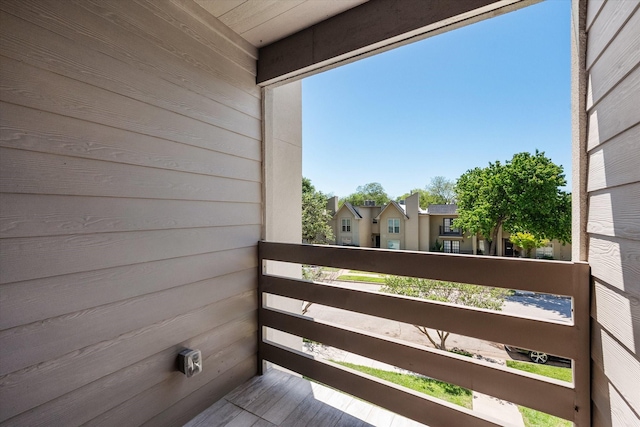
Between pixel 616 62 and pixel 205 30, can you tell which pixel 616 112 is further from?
pixel 205 30

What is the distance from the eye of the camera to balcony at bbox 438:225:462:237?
163cm

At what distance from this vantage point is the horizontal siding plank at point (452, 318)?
1064 mm

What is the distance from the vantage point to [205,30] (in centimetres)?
157

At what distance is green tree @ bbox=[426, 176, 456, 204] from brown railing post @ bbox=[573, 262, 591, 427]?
34.5 inches

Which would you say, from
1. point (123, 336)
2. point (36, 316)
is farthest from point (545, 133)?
point (36, 316)

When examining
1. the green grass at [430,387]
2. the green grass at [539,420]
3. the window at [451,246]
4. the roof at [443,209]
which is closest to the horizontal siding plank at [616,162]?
the window at [451,246]

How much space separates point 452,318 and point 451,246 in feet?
1.42

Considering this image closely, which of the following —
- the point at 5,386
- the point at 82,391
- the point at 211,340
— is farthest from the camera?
the point at 211,340

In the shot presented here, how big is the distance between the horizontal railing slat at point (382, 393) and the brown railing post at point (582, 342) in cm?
33

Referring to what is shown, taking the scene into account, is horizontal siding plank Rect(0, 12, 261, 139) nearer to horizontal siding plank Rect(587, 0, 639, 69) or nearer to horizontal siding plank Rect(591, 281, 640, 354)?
horizontal siding plank Rect(587, 0, 639, 69)

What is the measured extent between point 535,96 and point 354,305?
6.24 feet

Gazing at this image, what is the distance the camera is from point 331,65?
1.73m

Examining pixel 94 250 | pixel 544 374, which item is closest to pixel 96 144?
pixel 94 250

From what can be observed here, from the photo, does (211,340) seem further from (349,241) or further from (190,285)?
(349,241)
